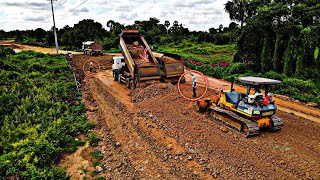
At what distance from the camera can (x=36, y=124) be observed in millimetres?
12836

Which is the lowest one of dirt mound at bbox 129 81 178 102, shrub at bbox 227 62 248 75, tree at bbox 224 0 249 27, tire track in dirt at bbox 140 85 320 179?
tire track in dirt at bbox 140 85 320 179

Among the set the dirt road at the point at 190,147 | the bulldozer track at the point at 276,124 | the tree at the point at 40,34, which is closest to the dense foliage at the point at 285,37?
the dirt road at the point at 190,147

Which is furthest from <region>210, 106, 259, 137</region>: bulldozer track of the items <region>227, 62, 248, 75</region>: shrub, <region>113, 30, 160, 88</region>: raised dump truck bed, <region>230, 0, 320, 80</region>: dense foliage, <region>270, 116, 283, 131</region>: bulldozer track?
<region>227, 62, 248, 75</region>: shrub

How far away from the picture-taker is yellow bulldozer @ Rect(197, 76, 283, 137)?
1070 cm

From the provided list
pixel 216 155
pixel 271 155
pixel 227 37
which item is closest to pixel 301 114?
pixel 271 155

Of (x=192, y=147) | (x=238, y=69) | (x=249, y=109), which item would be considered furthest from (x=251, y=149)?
(x=238, y=69)

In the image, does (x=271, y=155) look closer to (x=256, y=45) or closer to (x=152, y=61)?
(x=152, y=61)

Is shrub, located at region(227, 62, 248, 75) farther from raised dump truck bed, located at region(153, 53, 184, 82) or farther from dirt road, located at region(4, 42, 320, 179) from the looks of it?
dirt road, located at region(4, 42, 320, 179)

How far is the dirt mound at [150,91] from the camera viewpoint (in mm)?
16844

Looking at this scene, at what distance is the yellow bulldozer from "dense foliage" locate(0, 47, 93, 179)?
645cm

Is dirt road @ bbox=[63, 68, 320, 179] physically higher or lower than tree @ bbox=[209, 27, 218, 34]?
lower

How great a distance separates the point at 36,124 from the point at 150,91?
7.06 metres

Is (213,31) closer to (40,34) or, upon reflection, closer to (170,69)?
(40,34)

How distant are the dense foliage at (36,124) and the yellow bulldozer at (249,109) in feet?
21.1
